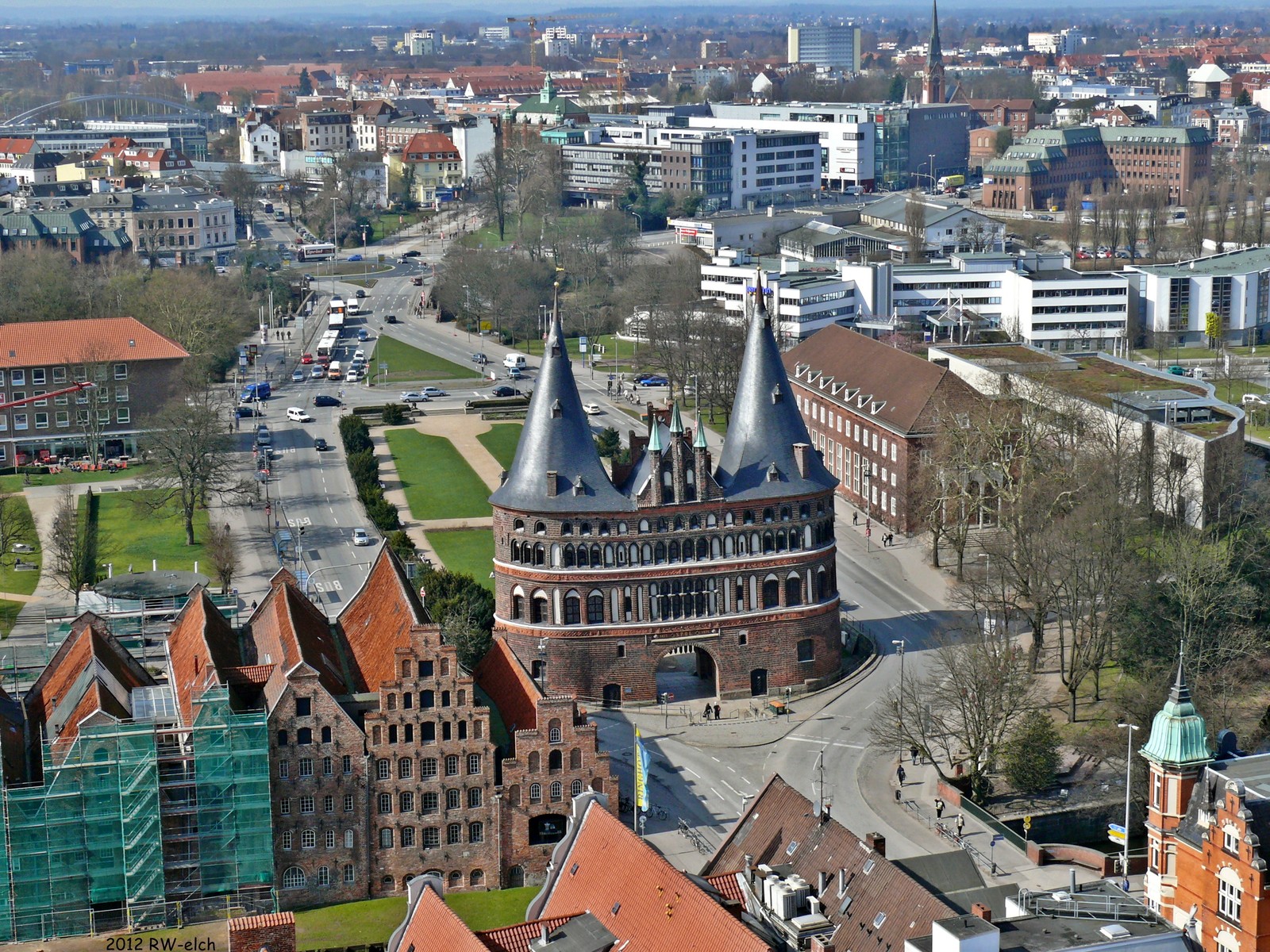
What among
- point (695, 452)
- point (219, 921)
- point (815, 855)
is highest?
point (695, 452)

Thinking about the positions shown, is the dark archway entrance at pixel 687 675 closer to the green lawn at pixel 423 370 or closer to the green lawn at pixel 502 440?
the green lawn at pixel 502 440

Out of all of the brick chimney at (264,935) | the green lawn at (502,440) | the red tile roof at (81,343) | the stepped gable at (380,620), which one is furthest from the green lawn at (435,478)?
Answer: the brick chimney at (264,935)

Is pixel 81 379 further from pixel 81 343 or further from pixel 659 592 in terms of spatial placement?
pixel 659 592

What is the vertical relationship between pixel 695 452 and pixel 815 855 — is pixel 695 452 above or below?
above

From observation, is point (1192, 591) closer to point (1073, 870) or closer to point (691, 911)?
point (1073, 870)

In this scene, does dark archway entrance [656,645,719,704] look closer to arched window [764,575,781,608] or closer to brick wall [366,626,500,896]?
arched window [764,575,781,608]

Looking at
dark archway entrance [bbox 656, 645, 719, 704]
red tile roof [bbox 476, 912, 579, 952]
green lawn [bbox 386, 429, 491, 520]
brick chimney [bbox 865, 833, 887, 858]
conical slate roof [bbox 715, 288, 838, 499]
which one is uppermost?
conical slate roof [bbox 715, 288, 838, 499]

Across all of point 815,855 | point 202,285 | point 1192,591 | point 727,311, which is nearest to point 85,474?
point 202,285

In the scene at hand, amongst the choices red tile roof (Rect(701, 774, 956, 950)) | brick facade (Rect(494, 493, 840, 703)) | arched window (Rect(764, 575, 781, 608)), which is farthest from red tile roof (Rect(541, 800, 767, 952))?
arched window (Rect(764, 575, 781, 608))
